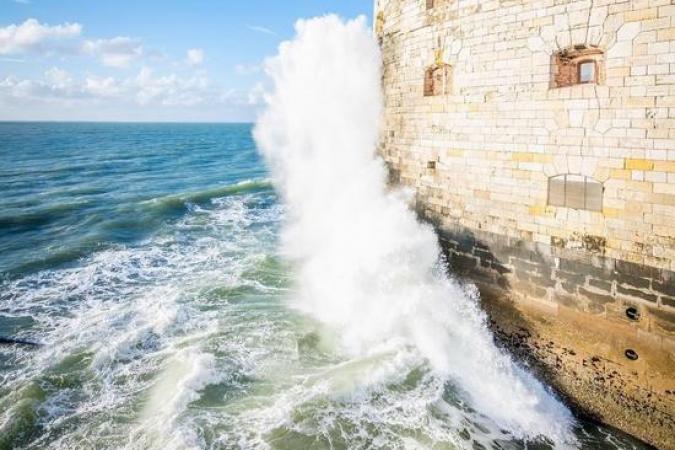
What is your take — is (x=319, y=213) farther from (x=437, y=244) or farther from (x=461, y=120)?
(x=461, y=120)

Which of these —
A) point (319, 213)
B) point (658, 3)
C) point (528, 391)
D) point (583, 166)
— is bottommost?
point (528, 391)

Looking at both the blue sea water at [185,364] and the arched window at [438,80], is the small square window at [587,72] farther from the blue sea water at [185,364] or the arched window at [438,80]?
the blue sea water at [185,364]

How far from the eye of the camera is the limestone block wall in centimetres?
546

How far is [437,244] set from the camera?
829 centimetres

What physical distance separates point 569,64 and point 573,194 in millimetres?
1909

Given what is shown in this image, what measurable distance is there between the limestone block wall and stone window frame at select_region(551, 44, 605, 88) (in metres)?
0.04

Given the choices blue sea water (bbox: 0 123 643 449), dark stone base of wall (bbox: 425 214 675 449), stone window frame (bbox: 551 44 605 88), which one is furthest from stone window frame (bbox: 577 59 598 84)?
blue sea water (bbox: 0 123 643 449)

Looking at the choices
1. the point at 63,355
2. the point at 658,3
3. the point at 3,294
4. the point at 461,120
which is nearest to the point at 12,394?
the point at 63,355

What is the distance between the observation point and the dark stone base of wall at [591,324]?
5.60m

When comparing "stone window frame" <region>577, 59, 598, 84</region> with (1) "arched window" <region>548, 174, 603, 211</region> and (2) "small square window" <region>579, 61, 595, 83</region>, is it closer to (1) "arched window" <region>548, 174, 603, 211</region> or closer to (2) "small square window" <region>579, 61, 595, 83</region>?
(2) "small square window" <region>579, 61, 595, 83</region>

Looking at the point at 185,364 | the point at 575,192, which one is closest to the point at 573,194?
the point at 575,192

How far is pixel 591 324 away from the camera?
20.4 feet

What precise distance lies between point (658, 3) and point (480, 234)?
392cm

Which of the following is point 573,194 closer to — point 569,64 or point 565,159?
point 565,159
